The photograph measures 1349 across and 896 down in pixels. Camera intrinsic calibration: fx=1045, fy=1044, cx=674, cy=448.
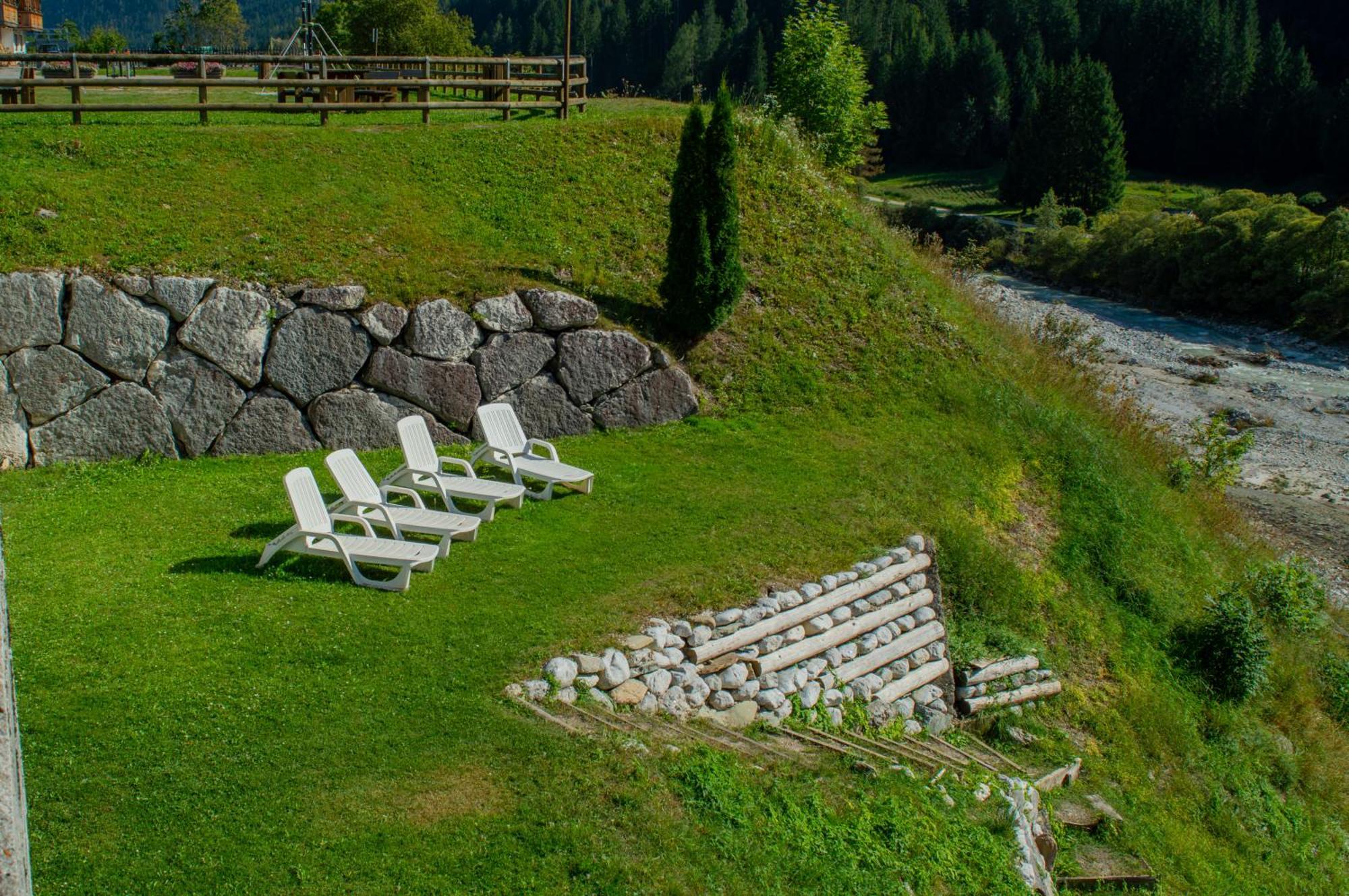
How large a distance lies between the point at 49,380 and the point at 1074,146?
62703 millimetres

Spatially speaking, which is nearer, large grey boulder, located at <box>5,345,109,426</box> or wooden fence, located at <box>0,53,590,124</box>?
large grey boulder, located at <box>5,345,109,426</box>

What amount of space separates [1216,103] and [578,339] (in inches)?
2950

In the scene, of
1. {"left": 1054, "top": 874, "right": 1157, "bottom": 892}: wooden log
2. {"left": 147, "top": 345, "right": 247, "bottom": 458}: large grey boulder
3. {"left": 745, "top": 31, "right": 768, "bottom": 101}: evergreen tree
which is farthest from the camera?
{"left": 745, "top": 31, "right": 768, "bottom": 101}: evergreen tree

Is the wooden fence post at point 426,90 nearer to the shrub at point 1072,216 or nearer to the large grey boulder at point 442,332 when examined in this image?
the large grey boulder at point 442,332

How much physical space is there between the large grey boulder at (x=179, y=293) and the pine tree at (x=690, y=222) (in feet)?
22.0

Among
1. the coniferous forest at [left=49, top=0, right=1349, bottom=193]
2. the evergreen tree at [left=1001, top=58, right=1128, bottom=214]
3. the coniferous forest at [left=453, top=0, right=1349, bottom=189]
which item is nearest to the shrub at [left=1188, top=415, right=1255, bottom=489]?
the evergreen tree at [left=1001, top=58, right=1128, bottom=214]

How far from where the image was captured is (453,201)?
17703mm

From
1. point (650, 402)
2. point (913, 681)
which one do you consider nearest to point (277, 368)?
point (650, 402)

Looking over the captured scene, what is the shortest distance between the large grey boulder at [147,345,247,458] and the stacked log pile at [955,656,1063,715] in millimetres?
9889

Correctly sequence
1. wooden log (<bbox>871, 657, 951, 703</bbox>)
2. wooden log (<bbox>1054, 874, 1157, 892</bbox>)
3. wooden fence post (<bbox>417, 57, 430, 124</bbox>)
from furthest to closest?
wooden fence post (<bbox>417, 57, 430, 124</bbox>) → wooden log (<bbox>871, 657, 951, 703</bbox>) → wooden log (<bbox>1054, 874, 1157, 892</bbox>)

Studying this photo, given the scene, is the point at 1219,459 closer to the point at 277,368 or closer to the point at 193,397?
the point at 277,368

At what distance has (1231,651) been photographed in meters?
13.2

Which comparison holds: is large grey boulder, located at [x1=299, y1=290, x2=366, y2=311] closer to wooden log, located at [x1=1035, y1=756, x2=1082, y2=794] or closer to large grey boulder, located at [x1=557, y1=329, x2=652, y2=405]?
large grey boulder, located at [x1=557, y1=329, x2=652, y2=405]

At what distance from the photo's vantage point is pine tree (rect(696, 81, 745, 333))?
1587 cm
